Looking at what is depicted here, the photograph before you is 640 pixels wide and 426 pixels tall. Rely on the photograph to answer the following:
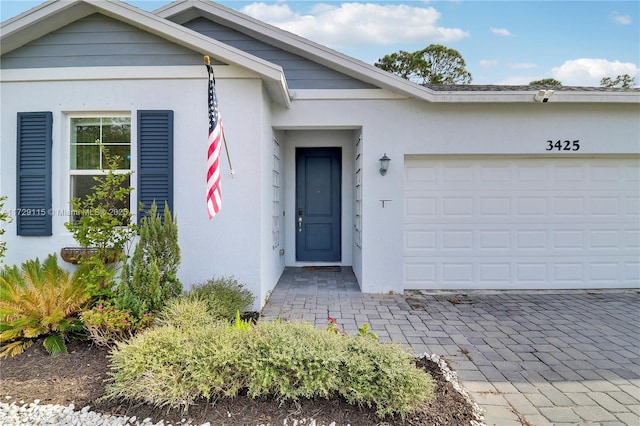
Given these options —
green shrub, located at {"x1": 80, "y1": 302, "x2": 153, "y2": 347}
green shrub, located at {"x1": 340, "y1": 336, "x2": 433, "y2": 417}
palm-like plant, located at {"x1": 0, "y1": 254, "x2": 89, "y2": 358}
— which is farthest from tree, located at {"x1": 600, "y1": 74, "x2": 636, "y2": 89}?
palm-like plant, located at {"x1": 0, "y1": 254, "x2": 89, "y2": 358}

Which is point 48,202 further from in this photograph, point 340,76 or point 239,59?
point 340,76

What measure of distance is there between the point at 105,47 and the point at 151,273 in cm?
318

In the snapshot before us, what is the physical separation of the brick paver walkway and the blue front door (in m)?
1.00

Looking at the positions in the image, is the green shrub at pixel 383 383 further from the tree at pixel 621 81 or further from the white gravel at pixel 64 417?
the tree at pixel 621 81

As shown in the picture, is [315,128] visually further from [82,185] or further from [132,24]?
[82,185]

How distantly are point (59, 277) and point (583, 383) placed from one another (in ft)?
17.4

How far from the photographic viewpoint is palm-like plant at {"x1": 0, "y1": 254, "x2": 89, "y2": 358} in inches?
126

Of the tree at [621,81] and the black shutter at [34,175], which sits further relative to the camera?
the tree at [621,81]

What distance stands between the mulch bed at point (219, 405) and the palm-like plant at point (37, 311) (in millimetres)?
319

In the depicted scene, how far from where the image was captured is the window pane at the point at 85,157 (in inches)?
185

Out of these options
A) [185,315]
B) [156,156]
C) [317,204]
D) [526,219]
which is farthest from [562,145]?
[156,156]

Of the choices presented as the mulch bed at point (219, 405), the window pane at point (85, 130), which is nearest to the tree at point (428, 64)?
the window pane at point (85, 130)

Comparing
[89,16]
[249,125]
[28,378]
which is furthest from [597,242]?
[89,16]

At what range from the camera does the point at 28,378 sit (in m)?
2.79
